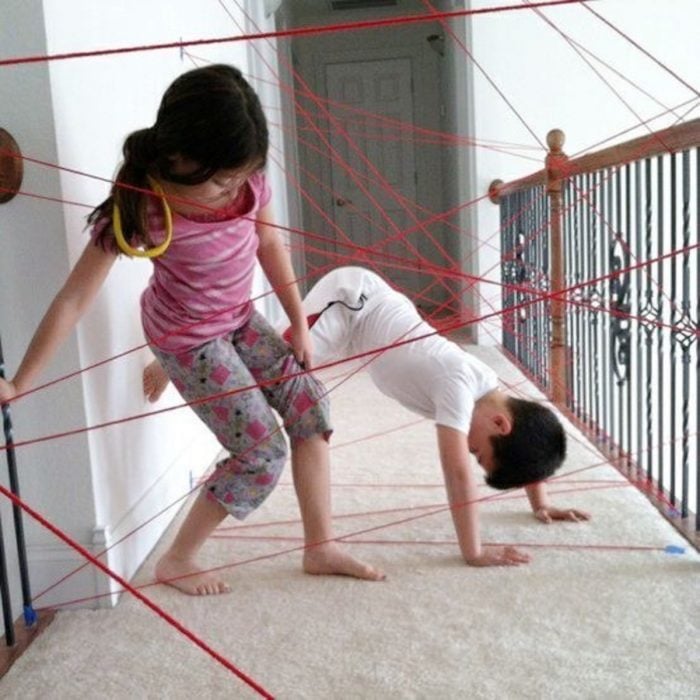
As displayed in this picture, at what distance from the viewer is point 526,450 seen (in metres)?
1.27

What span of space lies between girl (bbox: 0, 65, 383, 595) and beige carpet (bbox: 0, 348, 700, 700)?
8cm

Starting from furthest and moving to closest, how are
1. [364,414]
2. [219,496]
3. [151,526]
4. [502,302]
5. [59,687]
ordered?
[502,302] < [364,414] < [151,526] < [219,496] < [59,687]

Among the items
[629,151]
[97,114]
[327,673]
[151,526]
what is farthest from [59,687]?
[629,151]

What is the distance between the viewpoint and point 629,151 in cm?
148

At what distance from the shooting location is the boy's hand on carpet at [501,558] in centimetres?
124

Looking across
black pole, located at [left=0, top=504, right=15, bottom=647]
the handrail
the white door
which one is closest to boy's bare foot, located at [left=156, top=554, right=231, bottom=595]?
black pole, located at [left=0, top=504, right=15, bottom=647]

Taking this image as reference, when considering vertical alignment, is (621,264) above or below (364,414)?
above

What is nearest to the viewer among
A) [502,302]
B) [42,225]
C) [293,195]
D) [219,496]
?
[42,225]

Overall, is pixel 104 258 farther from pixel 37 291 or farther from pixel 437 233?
pixel 437 233

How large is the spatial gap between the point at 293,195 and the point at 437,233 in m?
0.99

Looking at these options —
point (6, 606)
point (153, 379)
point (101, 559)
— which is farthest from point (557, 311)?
point (6, 606)

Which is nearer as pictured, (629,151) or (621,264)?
(629,151)

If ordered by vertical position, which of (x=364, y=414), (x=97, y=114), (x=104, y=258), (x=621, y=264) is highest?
(x=97, y=114)

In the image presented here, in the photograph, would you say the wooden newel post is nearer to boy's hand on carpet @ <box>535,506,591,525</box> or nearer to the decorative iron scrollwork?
the decorative iron scrollwork
